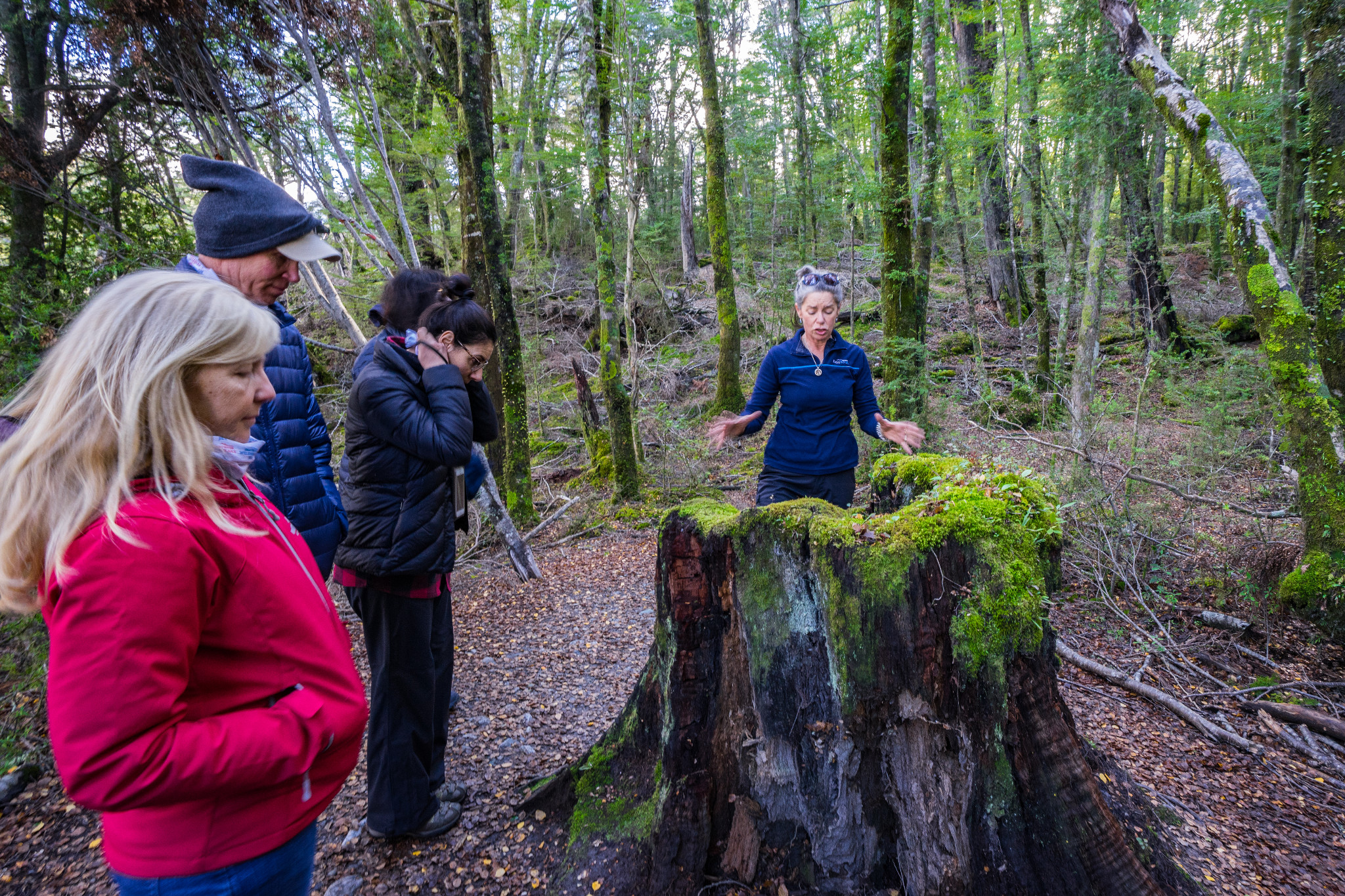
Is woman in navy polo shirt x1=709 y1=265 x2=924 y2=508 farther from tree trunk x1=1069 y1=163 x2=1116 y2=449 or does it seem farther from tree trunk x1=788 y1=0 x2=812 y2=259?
tree trunk x1=788 y1=0 x2=812 y2=259

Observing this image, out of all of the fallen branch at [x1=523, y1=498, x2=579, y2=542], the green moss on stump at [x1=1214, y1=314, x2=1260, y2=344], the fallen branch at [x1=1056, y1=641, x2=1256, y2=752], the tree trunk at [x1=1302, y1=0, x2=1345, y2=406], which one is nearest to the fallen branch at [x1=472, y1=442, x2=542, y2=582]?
the fallen branch at [x1=523, y1=498, x2=579, y2=542]

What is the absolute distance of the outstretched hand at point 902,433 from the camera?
3.55 metres

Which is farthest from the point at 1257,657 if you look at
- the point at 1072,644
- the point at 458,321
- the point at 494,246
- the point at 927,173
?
the point at 494,246

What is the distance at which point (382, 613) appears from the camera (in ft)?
8.30

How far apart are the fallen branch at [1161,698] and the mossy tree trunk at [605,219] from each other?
5.37 meters

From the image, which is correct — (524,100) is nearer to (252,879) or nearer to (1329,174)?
(1329,174)

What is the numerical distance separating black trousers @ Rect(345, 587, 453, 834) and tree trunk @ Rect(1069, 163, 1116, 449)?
23.9 ft

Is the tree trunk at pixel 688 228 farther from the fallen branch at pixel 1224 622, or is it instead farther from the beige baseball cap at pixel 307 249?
the beige baseball cap at pixel 307 249

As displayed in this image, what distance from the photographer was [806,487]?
149 inches

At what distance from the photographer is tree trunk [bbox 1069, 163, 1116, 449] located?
738 centimetres

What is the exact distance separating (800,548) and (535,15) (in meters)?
12.4

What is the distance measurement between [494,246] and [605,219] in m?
2.05

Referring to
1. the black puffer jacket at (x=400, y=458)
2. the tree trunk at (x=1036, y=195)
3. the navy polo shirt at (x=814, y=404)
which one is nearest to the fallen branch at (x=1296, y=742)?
the navy polo shirt at (x=814, y=404)

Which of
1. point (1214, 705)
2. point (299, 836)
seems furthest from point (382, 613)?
point (1214, 705)
